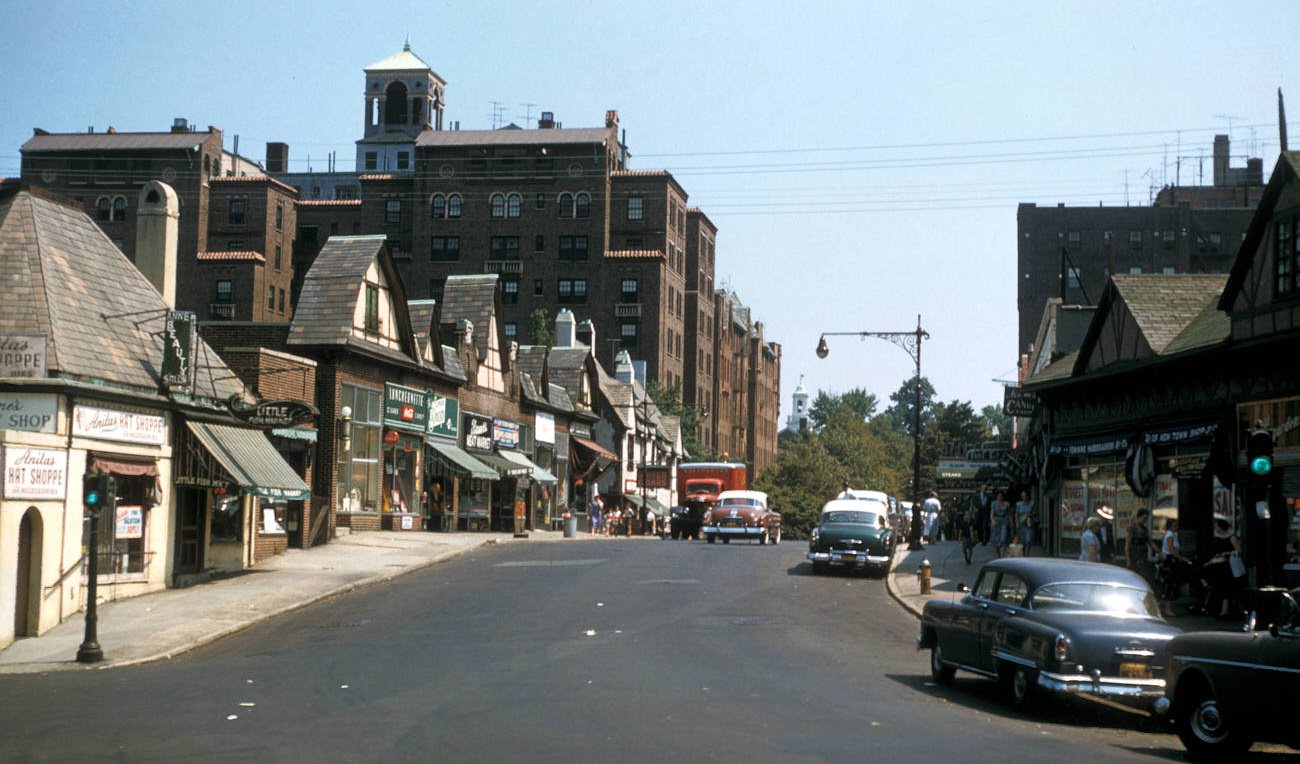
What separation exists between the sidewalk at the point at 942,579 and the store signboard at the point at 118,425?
50.3ft

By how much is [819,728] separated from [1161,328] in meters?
19.0

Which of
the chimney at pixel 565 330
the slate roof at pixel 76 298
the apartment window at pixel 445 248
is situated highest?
the apartment window at pixel 445 248

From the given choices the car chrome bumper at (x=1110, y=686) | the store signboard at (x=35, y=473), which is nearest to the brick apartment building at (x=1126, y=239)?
the store signboard at (x=35, y=473)

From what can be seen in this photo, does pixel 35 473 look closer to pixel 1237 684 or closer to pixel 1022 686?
pixel 1022 686

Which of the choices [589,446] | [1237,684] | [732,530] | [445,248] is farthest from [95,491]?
[445,248]

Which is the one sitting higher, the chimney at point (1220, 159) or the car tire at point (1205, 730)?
the chimney at point (1220, 159)

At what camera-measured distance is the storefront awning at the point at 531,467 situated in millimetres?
58750

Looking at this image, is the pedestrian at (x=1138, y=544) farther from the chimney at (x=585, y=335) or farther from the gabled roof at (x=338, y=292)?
the chimney at (x=585, y=335)

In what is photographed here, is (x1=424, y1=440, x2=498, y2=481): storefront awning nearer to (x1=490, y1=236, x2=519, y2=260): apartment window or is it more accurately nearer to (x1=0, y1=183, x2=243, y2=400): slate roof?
(x1=0, y1=183, x2=243, y2=400): slate roof

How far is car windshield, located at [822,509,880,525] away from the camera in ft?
121

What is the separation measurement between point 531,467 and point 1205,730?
46.7 m

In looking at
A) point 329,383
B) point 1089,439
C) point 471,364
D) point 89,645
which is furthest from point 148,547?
point 471,364

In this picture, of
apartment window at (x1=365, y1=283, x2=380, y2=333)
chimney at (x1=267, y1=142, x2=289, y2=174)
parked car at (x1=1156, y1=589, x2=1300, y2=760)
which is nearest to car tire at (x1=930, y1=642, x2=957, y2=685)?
parked car at (x1=1156, y1=589, x2=1300, y2=760)

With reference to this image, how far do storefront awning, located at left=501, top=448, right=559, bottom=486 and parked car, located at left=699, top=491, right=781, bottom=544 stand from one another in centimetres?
898
